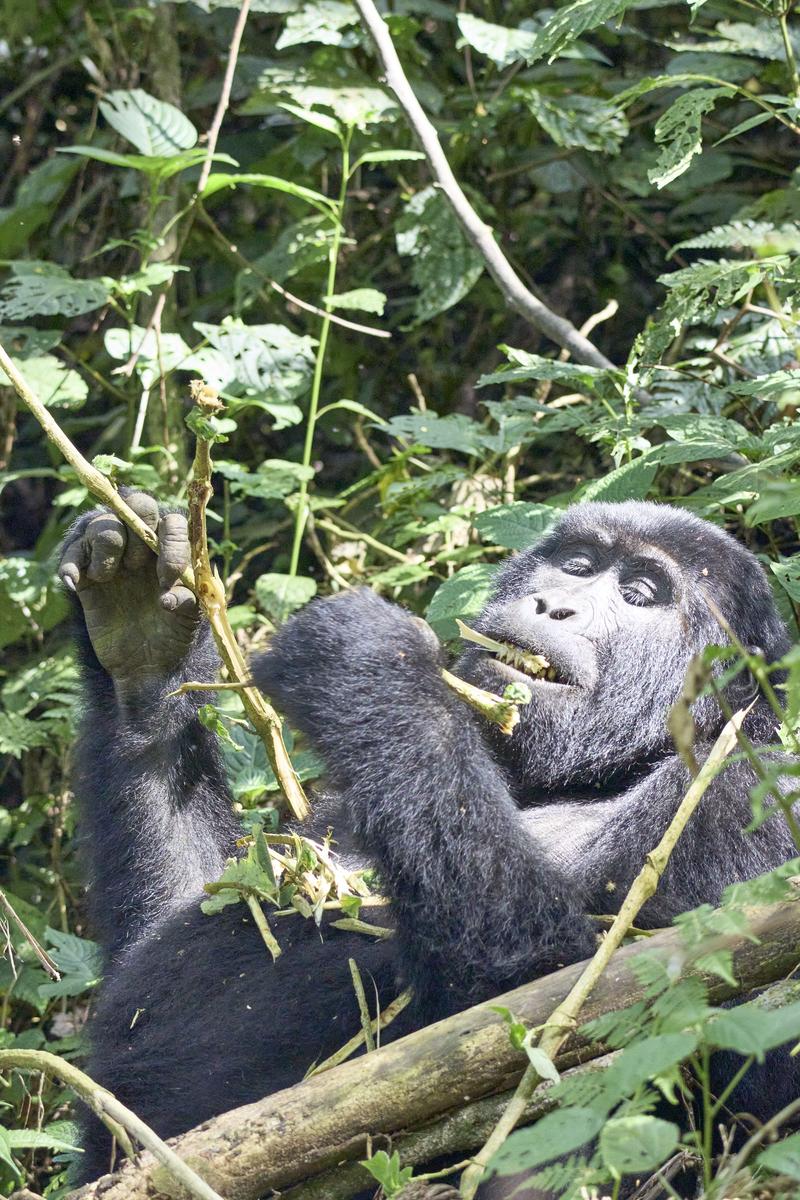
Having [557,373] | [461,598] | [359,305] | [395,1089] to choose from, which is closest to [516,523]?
[461,598]

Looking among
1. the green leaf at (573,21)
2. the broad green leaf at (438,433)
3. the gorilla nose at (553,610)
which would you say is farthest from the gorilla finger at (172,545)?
the green leaf at (573,21)

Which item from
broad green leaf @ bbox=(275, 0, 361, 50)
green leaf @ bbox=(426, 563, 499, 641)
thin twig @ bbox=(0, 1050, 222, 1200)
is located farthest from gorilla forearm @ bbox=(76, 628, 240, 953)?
broad green leaf @ bbox=(275, 0, 361, 50)

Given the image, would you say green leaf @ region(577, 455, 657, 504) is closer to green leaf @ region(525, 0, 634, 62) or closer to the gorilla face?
the gorilla face

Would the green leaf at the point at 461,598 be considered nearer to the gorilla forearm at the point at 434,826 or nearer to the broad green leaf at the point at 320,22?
the gorilla forearm at the point at 434,826

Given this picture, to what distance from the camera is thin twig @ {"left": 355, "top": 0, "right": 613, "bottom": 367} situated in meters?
4.57

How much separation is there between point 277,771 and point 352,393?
12.2 feet

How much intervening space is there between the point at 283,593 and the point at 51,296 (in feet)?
4.52

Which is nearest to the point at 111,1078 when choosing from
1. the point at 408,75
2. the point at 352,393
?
the point at 352,393

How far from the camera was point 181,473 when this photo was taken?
18.2 ft

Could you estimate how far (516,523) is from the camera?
4238 mm

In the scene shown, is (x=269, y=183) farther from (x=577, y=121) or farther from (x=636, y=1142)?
(x=636, y=1142)

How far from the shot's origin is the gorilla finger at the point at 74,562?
3.40 meters

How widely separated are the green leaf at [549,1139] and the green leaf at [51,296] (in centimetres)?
369

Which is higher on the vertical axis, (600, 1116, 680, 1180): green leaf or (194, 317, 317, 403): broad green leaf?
(600, 1116, 680, 1180): green leaf
